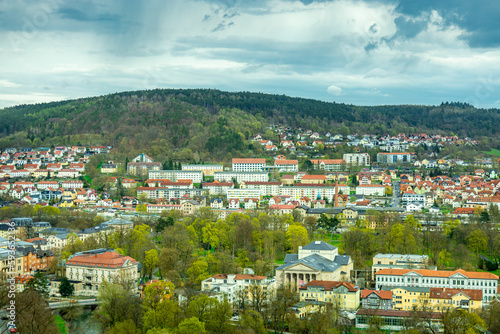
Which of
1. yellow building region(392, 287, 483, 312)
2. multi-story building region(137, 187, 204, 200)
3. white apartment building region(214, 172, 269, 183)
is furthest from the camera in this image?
white apartment building region(214, 172, 269, 183)

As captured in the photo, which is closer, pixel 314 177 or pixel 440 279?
pixel 440 279

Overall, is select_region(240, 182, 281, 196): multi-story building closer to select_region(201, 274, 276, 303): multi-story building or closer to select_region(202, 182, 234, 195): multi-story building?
select_region(202, 182, 234, 195): multi-story building

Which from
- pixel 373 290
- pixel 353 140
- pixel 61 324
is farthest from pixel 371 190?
pixel 61 324

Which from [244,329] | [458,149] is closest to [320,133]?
[458,149]

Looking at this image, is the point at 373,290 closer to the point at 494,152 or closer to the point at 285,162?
the point at 285,162

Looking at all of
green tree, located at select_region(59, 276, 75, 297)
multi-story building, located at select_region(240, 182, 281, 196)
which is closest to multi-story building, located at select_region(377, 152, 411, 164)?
multi-story building, located at select_region(240, 182, 281, 196)

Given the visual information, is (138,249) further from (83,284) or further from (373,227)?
(373,227)

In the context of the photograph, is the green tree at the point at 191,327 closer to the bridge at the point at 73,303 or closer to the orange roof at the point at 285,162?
the bridge at the point at 73,303
